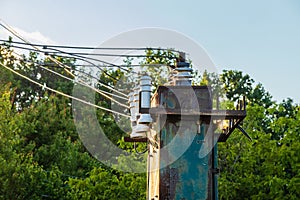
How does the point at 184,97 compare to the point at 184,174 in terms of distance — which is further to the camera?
the point at 184,97

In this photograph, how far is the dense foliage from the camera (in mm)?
14078

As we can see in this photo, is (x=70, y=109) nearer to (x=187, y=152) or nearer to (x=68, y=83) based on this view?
(x=68, y=83)

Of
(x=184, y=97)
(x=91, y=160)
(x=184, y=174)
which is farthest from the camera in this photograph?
(x=91, y=160)

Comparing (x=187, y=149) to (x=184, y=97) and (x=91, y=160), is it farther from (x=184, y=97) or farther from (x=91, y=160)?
(x=91, y=160)

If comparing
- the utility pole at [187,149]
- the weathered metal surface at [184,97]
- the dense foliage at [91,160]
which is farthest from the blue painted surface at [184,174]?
the dense foliage at [91,160]

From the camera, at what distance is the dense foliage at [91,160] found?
14.1 meters

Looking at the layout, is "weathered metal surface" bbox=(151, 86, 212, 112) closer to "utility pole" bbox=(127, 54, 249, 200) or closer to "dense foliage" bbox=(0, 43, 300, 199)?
"utility pole" bbox=(127, 54, 249, 200)

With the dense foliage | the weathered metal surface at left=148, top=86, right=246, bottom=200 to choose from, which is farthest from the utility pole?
the dense foliage

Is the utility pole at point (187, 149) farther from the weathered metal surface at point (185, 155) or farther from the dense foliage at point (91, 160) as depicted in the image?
the dense foliage at point (91, 160)

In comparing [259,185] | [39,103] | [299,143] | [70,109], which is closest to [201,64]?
[259,185]

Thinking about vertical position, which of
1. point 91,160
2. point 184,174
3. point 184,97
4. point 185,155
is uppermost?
point 91,160

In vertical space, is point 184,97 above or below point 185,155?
above

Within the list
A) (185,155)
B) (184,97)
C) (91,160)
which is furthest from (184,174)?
(91,160)

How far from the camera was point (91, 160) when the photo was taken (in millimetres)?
19562
